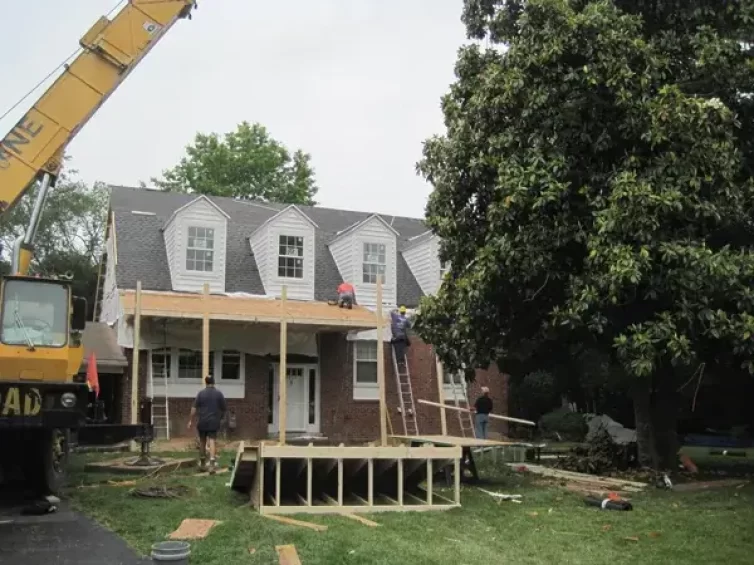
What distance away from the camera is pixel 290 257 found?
78.2ft

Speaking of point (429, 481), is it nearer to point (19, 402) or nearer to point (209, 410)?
point (209, 410)

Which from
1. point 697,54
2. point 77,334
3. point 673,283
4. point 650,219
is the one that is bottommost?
point 77,334

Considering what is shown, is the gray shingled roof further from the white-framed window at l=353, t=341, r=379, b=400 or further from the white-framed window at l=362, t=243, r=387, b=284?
the white-framed window at l=353, t=341, r=379, b=400

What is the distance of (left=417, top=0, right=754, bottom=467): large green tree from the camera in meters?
11.6

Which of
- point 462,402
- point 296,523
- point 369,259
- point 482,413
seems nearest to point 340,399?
point 462,402

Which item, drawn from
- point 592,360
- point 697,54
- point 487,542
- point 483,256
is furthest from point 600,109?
point 592,360

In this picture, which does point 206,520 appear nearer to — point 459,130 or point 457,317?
point 457,317

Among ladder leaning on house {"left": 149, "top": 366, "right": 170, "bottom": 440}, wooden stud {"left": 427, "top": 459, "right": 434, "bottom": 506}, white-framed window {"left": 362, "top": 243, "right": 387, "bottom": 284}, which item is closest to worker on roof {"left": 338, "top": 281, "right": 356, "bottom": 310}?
white-framed window {"left": 362, "top": 243, "right": 387, "bottom": 284}

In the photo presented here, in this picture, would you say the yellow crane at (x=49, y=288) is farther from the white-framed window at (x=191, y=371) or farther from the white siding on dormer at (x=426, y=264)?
the white siding on dormer at (x=426, y=264)

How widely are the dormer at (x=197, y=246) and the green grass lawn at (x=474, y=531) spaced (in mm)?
10745

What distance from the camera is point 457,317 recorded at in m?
14.5

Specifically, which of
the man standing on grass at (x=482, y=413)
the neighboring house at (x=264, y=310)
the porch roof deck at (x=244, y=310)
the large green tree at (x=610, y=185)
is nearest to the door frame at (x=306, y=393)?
the neighboring house at (x=264, y=310)

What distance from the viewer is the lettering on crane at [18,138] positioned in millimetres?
12164

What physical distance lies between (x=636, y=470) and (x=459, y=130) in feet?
23.6
